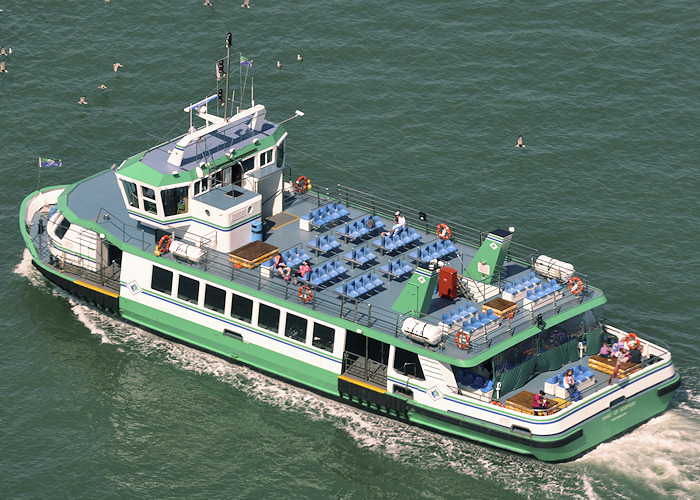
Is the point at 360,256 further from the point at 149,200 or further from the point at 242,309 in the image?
the point at 149,200

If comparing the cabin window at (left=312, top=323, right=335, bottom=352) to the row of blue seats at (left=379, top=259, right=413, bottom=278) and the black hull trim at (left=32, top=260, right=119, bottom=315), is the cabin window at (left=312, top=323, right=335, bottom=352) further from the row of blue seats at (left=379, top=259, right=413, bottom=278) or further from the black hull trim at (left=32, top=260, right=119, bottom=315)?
the black hull trim at (left=32, top=260, right=119, bottom=315)

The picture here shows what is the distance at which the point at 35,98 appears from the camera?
89.2m

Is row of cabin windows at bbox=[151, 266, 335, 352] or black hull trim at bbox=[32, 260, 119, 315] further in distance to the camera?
black hull trim at bbox=[32, 260, 119, 315]

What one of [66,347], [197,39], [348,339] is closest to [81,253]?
[66,347]

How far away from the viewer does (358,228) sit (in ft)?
222

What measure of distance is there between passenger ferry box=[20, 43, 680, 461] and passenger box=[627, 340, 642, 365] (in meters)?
0.56

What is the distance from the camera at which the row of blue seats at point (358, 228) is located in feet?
220

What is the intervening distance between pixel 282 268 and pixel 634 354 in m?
16.8

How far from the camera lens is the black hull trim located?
67.9 metres

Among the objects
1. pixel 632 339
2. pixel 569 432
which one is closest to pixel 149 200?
pixel 569 432

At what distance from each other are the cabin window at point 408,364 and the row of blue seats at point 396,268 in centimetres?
502

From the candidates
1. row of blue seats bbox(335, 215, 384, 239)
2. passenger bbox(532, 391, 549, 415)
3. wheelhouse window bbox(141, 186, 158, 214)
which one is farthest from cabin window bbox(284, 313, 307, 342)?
passenger bbox(532, 391, 549, 415)

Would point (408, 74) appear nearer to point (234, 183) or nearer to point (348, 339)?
point (234, 183)

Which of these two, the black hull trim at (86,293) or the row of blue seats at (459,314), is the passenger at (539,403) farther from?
the black hull trim at (86,293)
